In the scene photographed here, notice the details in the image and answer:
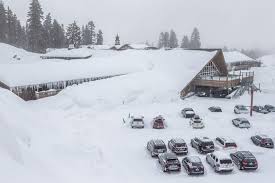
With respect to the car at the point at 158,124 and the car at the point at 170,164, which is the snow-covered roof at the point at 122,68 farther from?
the car at the point at 170,164

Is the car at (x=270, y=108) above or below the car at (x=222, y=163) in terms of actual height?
above

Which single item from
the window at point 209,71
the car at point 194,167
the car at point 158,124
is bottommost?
the car at point 194,167

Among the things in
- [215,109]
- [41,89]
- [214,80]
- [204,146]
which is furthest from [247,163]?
[41,89]

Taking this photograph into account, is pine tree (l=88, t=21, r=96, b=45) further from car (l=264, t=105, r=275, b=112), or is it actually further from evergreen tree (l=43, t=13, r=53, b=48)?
car (l=264, t=105, r=275, b=112)

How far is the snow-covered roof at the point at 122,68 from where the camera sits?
48.7 m

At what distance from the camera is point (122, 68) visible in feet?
189

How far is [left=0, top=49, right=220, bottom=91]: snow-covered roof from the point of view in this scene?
48.7m

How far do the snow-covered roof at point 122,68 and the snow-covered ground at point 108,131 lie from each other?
562 mm

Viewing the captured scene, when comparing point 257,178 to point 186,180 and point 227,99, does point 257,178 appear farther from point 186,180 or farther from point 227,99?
point 227,99

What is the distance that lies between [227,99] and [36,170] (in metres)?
37.9

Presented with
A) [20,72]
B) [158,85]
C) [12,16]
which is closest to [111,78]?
[158,85]

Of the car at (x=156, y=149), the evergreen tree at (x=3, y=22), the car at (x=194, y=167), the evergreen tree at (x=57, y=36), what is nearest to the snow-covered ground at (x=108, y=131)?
the car at (x=194, y=167)

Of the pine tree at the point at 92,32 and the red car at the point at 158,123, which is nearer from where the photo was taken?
the red car at the point at 158,123

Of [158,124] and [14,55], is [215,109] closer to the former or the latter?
[158,124]
